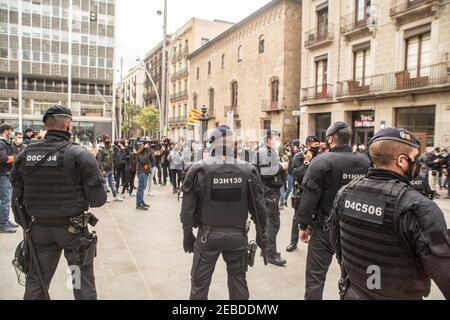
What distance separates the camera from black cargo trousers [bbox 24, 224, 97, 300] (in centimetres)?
312

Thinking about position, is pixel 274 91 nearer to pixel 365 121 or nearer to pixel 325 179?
pixel 365 121

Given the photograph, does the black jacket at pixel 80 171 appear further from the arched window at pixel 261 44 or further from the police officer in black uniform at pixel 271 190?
the arched window at pixel 261 44

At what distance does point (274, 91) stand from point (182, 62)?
22576 millimetres

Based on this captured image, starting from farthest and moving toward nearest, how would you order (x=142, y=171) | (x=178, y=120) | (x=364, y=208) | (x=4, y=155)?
(x=178, y=120) → (x=142, y=171) → (x=4, y=155) → (x=364, y=208)

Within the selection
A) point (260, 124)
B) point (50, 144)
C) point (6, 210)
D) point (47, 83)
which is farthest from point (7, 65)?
point (50, 144)

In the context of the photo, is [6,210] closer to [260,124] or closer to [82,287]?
[82,287]

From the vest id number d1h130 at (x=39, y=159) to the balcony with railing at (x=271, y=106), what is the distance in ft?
75.1

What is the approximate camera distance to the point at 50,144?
3205 millimetres

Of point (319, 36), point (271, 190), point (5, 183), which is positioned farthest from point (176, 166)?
point (319, 36)

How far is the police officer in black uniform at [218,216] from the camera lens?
3.16 metres

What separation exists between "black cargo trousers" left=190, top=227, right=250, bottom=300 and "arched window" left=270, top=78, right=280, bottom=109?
76.9ft

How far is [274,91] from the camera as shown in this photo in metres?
26.5

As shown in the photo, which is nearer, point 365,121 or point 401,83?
point 401,83
